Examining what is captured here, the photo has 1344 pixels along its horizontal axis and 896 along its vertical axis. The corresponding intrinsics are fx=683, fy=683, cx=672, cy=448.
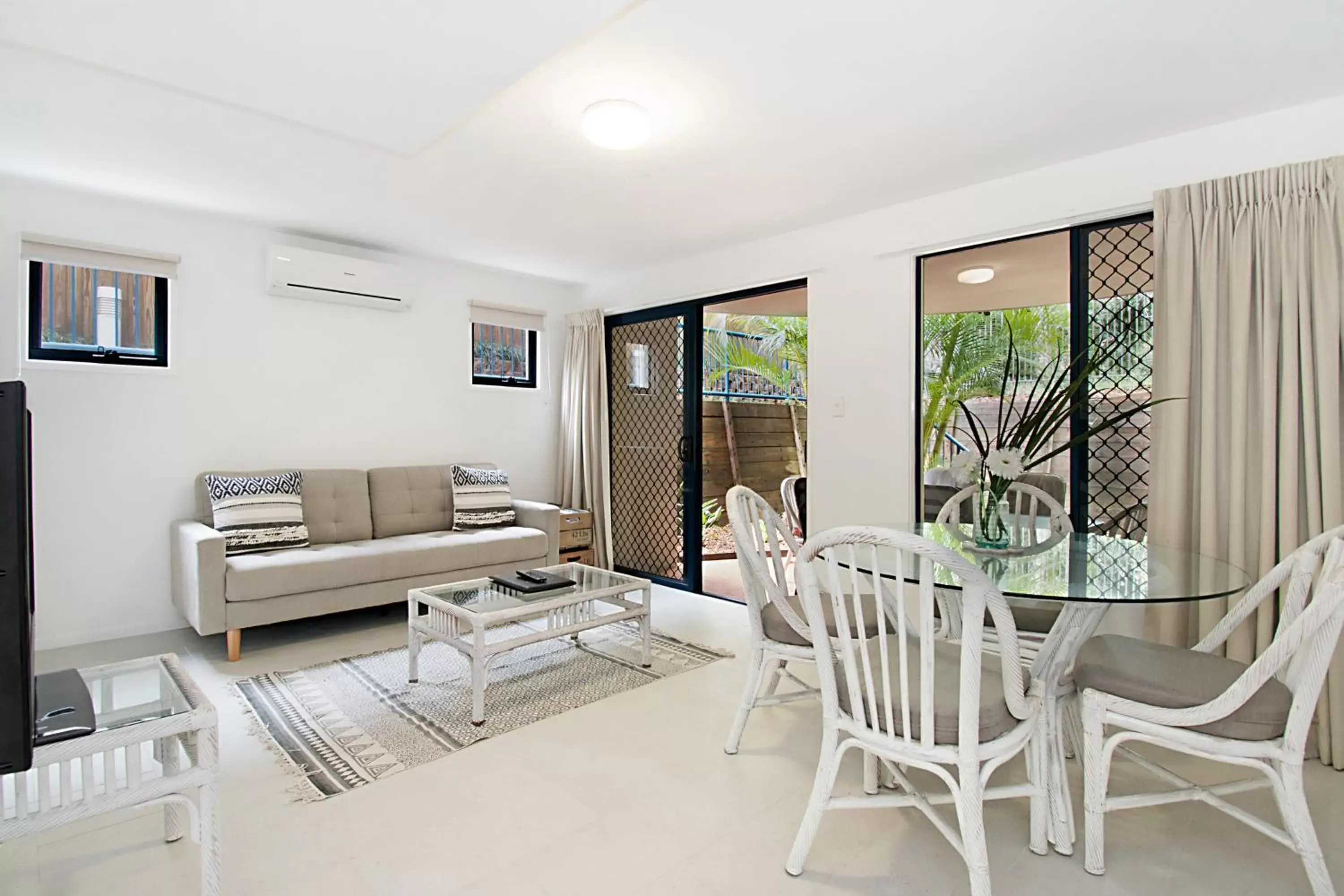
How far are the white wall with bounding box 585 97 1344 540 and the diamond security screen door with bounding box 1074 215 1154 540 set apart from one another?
173 millimetres

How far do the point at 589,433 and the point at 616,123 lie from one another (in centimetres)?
296

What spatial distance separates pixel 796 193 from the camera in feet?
11.3

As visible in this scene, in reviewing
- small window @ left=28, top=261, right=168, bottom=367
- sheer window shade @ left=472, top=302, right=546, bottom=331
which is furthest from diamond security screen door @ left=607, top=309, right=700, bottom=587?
small window @ left=28, top=261, right=168, bottom=367

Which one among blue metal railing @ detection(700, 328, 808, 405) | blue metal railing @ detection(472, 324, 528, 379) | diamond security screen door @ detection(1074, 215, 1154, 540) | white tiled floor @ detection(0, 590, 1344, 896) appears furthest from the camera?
blue metal railing @ detection(700, 328, 808, 405)

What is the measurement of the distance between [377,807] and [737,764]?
1.11 m

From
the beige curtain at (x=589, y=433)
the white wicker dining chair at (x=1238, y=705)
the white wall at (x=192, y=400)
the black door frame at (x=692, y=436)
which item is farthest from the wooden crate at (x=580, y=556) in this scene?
the white wicker dining chair at (x=1238, y=705)

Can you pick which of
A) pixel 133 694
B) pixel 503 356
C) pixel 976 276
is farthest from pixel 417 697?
pixel 976 276

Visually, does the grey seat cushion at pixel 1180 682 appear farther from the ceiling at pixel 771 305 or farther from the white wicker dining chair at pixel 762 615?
the ceiling at pixel 771 305

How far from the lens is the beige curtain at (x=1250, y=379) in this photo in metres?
2.34

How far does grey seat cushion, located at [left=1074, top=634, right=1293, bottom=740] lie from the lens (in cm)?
159

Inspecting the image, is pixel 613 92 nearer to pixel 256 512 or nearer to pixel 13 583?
pixel 13 583

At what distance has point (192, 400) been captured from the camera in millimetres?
3807

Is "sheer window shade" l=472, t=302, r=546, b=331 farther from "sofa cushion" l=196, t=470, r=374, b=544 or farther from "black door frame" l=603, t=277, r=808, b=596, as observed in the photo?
"sofa cushion" l=196, t=470, r=374, b=544

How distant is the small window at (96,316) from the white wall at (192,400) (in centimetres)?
10
